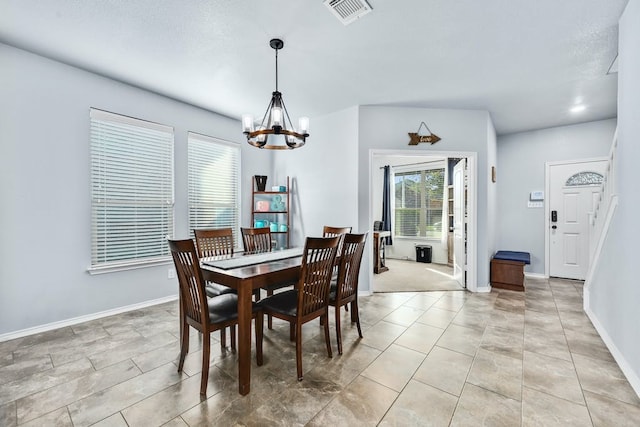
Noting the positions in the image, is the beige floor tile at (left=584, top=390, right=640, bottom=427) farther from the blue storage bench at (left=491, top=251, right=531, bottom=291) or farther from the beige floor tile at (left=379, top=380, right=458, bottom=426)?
the blue storage bench at (left=491, top=251, right=531, bottom=291)

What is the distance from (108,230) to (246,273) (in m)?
Result: 2.30

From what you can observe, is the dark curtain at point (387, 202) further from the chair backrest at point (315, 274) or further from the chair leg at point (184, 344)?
the chair leg at point (184, 344)

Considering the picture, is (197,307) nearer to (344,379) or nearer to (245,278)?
(245,278)

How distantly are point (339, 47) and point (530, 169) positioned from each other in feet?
14.6

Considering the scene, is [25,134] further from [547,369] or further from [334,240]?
[547,369]

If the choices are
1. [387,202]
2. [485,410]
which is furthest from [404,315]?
[387,202]

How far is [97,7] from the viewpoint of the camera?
6.78ft

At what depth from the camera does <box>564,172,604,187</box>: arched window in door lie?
178 inches

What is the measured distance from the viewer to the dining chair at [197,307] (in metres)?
1.77

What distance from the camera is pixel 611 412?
5.32ft

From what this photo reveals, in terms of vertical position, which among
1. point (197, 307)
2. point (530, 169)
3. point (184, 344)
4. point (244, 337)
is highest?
point (530, 169)

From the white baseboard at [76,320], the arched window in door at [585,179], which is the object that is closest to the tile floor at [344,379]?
the white baseboard at [76,320]

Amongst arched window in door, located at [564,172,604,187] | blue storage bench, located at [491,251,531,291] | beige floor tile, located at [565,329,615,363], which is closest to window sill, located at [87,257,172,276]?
beige floor tile, located at [565,329,615,363]

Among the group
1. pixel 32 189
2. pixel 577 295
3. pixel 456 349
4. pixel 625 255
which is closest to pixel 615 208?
pixel 625 255
